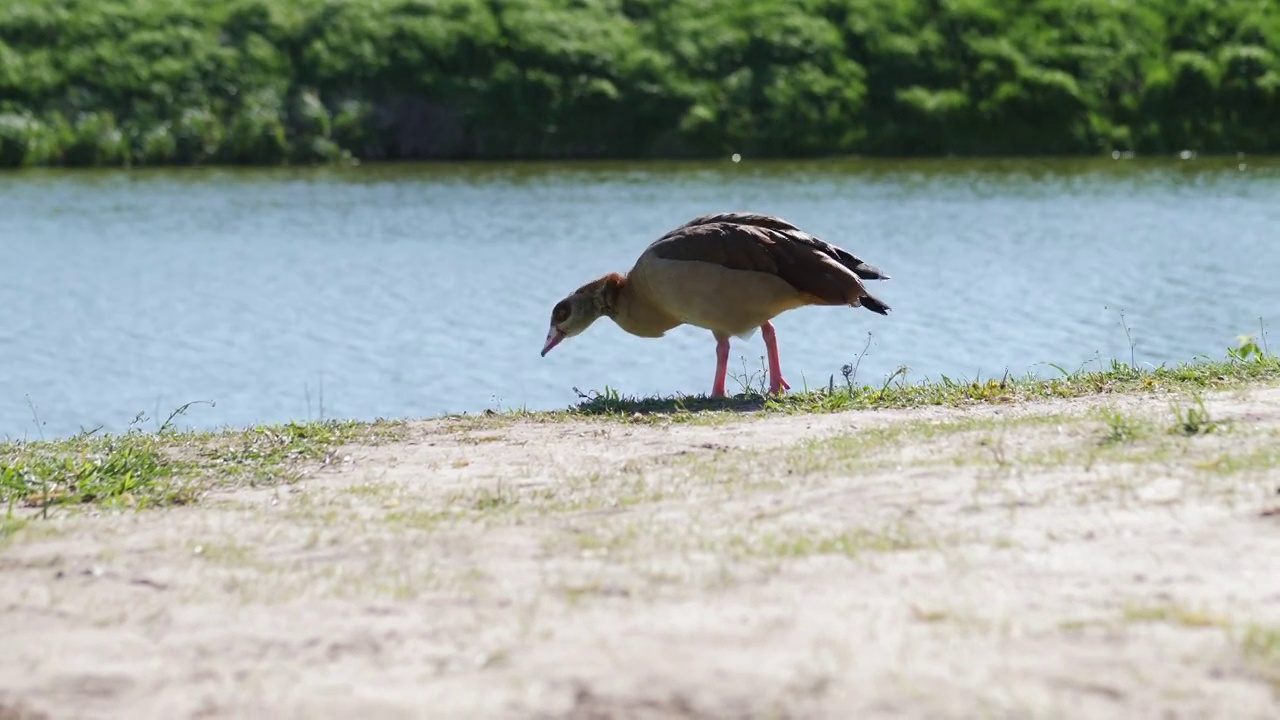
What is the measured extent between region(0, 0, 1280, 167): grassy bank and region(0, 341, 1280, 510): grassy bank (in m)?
22.9

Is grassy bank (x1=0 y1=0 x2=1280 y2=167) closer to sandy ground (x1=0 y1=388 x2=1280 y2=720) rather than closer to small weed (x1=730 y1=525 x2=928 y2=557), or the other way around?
sandy ground (x1=0 y1=388 x2=1280 y2=720)

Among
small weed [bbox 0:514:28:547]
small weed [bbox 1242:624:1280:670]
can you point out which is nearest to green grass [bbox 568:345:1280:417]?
small weed [bbox 0:514:28:547]

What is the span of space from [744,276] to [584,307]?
1.59 m

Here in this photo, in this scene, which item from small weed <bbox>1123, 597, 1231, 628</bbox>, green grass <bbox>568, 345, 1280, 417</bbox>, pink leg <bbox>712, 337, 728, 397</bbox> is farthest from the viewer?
pink leg <bbox>712, 337, 728, 397</bbox>

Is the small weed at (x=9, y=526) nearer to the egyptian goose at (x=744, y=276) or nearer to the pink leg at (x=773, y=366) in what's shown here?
the egyptian goose at (x=744, y=276)

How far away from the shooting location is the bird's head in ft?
35.1

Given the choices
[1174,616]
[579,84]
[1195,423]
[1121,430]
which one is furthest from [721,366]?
[579,84]

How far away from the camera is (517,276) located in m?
20.0

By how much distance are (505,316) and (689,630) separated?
1294 cm

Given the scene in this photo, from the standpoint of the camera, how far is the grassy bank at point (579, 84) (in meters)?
31.8

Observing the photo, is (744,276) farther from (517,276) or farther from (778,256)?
(517,276)

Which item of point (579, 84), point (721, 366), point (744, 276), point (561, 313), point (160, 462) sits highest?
point (579, 84)

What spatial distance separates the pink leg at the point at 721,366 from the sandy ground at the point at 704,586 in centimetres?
198

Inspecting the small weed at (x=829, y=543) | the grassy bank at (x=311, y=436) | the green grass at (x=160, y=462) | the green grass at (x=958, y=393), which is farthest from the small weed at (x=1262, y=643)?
the green grass at (x=160, y=462)
